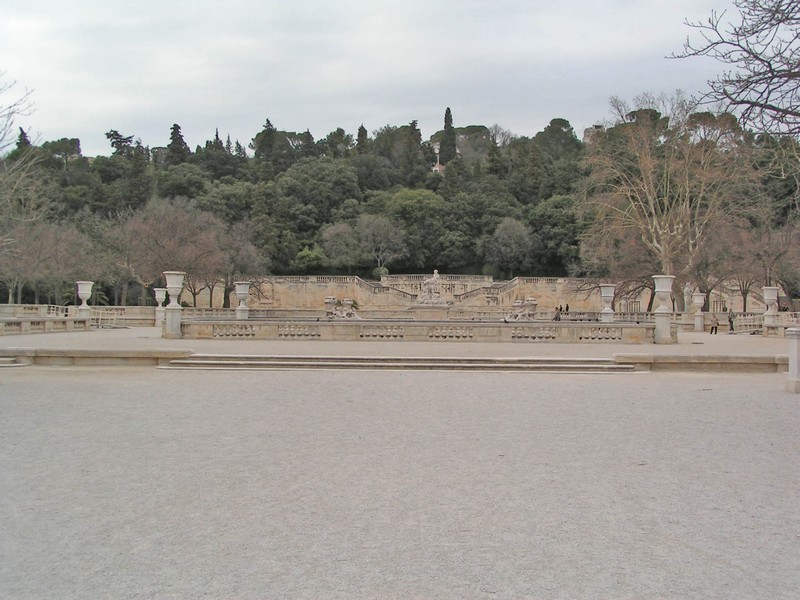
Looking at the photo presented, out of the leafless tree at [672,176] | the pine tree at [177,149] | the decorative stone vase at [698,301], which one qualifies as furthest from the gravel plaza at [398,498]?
the pine tree at [177,149]

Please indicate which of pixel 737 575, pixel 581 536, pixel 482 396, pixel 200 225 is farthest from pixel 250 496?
pixel 200 225

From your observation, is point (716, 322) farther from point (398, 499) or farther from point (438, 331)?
point (398, 499)

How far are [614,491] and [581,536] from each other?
1.21 meters

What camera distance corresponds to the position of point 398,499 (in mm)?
5387

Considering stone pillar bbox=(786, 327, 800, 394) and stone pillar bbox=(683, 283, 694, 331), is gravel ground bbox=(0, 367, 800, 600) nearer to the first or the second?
stone pillar bbox=(786, 327, 800, 394)

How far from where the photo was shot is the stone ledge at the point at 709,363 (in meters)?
14.8

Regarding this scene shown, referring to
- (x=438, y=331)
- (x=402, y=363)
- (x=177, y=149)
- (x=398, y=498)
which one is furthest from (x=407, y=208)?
(x=398, y=498)

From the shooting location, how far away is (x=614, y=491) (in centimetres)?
563

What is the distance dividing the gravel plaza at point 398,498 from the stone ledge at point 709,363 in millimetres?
4385

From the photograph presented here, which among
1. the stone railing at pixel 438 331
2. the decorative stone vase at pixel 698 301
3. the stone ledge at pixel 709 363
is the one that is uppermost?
the decorative stone vase at pixel 698 301

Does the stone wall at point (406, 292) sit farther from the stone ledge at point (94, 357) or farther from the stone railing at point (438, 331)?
the stone ledge at point (94, 357)

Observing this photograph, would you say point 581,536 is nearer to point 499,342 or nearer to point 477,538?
point 477,538

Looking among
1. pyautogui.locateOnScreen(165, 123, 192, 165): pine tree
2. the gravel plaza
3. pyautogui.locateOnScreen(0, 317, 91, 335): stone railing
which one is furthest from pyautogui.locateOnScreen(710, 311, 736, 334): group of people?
pyautogui.locateOnScreen(165, 123, 192, 165): pine tree

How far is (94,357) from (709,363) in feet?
47.1
